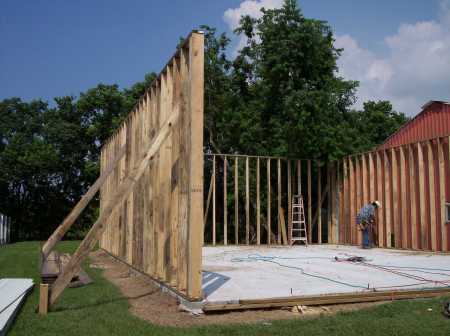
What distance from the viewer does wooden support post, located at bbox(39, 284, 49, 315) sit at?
4.70 metres

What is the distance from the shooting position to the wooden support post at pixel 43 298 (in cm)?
470

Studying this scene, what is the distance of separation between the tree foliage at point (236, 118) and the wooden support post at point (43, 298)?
1098 cm

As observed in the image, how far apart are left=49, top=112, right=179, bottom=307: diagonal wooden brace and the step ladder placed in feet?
34.2

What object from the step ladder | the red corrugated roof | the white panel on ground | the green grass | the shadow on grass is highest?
the red corrugated roof

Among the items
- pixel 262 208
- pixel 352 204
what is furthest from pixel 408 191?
pixel 262 208

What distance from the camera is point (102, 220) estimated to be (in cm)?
525

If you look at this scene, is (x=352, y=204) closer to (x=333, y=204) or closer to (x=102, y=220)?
(x=333, y=204)

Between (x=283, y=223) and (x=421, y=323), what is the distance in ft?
39.7

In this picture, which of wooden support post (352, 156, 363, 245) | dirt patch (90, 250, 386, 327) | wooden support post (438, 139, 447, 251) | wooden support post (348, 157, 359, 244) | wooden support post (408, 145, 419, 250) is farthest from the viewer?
wooden support post (348, 157, 359, 244)

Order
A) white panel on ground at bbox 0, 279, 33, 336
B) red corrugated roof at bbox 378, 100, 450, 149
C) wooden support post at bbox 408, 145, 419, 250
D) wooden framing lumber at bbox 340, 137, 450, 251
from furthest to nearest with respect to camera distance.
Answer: red corrugated roof at bbox 378, 100, 450, 149
wooden support post at bbox 408, 145, 419, 250
wooden framing lumber at bbox 340, 137, 450, 251
white panel on ground at bbox 0, 279, 33, 336

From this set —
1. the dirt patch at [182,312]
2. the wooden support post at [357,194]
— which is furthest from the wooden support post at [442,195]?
the dirt patch at [182,312]

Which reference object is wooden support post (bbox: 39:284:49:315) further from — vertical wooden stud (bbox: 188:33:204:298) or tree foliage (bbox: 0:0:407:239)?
tree foliage (bbox: 0:0:407:239)

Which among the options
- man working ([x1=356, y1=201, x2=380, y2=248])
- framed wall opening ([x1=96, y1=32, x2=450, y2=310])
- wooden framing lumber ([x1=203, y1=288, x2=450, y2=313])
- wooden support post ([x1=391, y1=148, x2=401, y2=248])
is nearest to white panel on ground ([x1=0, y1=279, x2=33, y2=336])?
framed wall opening ([x1=96, y1=32, x2=450, y2=310])

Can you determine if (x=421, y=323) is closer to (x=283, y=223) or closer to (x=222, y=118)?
(x=283, y=223)
